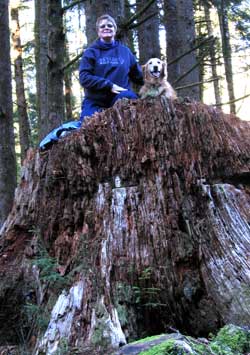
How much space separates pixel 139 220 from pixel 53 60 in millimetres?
4396

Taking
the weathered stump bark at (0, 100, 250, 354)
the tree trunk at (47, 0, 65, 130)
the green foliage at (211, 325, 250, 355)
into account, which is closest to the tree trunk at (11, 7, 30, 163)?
the tree trunk at (47, 0, 65, 130)

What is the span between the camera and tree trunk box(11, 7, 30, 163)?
15891 mm

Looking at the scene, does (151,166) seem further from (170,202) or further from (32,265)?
(32,265)

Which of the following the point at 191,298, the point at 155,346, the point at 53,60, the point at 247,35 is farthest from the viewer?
the point at 247,35

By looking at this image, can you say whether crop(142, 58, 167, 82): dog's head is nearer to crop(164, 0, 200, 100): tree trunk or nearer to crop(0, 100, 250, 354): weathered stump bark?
crop(0, 100, 250, 354): weathered stump bark

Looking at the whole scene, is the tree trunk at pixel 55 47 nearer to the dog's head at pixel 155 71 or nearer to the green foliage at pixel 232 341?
the dog's head at pixel 155 71

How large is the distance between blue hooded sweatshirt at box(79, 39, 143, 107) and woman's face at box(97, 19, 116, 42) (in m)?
0.10

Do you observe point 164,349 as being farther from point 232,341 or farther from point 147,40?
point 147,40

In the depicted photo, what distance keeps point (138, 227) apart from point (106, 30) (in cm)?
276

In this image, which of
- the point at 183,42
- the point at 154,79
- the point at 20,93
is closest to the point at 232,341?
the point at 154,79

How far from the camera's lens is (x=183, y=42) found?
11164mm

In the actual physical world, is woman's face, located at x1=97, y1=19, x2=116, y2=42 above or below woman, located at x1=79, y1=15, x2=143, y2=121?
above

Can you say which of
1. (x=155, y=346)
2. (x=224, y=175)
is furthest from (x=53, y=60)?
(x=155, y=346)

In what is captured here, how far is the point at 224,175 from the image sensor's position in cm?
472
